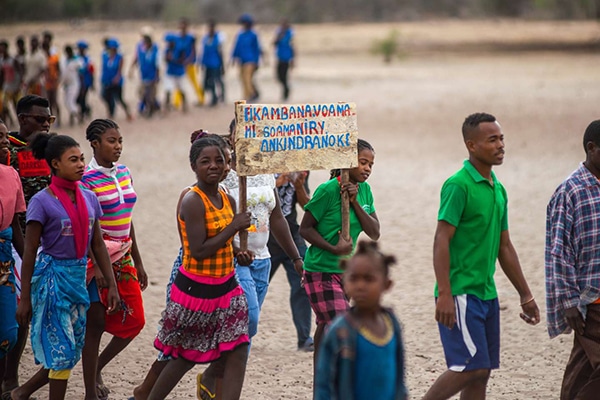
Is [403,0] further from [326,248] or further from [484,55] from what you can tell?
[326,248]

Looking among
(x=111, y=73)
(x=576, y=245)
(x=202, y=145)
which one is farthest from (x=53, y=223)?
(x=111, y=73)

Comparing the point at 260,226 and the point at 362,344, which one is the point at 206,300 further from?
the point at 362,344

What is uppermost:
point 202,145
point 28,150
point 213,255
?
point 28,150

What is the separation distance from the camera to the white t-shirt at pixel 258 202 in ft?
18.9

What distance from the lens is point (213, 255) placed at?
5.13 m

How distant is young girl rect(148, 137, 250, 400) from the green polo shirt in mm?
1079

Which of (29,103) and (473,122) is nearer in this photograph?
(473,122)

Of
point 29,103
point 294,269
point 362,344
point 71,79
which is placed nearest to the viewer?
point 362,344

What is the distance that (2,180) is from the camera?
5.53 metres

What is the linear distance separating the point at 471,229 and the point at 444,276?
283 mm

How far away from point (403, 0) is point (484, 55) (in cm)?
2383

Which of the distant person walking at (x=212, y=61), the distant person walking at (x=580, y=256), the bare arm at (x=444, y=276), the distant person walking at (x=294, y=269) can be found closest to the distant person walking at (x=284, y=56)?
the distant person walking at (x=212, y=61)

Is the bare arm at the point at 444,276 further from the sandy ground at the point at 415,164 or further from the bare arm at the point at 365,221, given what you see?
the sandy ground at the point at 415,164

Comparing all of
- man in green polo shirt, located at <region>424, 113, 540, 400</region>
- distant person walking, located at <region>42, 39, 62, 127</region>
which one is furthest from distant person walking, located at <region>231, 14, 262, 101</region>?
man in green polo shirt, located at <region>424, 113, 540, 400</region>
